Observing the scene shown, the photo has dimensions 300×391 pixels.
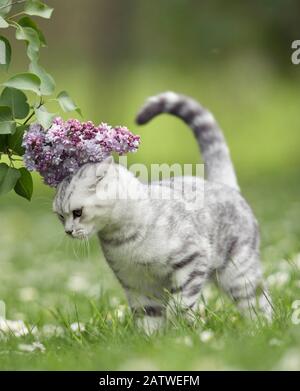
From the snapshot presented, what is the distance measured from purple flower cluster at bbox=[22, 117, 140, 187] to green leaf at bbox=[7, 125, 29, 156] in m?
0.06

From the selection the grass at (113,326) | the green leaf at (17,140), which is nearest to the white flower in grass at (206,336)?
the grass at (113,326)

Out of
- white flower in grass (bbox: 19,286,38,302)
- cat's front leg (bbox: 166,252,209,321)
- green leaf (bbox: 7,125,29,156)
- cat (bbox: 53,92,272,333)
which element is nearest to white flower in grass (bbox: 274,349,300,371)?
cat (bbox: 53,92,272,333)

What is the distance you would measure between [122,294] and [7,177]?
2057mm

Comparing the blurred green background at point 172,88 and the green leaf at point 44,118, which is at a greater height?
the blurred green background at point 172,88

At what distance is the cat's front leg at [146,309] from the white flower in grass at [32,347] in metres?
0.55

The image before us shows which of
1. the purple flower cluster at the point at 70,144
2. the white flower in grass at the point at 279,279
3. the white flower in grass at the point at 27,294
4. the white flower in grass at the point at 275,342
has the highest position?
the purple flower cluster at the point at 70,144

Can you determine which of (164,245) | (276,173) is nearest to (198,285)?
(164,245)

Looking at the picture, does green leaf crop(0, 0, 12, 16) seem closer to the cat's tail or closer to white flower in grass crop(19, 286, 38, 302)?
the cat's tail

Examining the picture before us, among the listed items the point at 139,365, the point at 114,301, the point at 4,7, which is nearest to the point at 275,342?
the point at 139,365

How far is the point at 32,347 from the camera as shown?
3.32 meters

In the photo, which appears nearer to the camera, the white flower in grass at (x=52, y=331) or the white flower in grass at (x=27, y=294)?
the white flower in grass at (x=52, y=331)

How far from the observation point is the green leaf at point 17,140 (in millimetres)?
3352

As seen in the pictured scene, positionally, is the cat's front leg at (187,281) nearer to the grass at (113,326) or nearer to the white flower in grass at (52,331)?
the grass at (113,326)

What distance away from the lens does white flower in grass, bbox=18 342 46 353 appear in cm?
328
